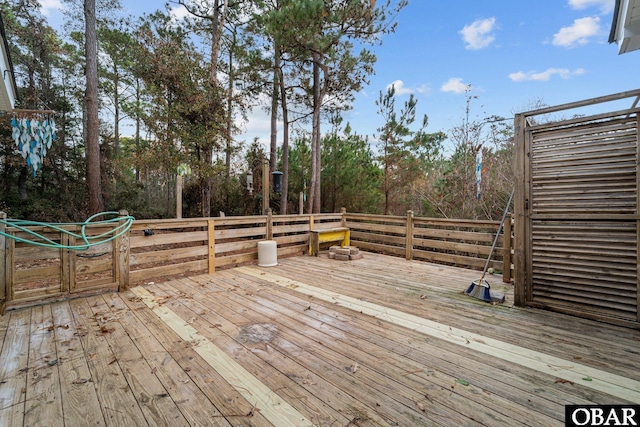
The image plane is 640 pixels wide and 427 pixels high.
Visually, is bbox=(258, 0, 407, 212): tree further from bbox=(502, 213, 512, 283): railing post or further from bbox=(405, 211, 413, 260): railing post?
bbox=(502, 213, 512, 283): railing post

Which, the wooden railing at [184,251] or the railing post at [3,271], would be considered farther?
the wooden railing at [184,251]

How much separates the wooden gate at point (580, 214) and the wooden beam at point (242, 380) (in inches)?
115

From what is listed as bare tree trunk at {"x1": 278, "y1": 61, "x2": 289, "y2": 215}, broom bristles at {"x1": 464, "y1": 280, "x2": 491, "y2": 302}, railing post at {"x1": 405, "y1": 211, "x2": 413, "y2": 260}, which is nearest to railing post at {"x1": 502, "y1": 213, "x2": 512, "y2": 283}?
broom bristles at {"x1": 464, "y1": 280, "x2": 491, "y2": 302}

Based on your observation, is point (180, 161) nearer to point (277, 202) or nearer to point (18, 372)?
point (277, 202)

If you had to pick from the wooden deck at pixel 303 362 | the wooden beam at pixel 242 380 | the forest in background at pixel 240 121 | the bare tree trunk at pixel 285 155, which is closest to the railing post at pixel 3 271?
the wooden deck at pixel 303 362

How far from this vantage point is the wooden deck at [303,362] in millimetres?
1512

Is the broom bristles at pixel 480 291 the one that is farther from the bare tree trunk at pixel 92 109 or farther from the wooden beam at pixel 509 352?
the bare tree trunk at pixel 92 109

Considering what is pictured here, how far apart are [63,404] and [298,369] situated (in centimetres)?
134

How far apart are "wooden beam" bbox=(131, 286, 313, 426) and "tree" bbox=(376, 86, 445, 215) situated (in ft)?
23.7

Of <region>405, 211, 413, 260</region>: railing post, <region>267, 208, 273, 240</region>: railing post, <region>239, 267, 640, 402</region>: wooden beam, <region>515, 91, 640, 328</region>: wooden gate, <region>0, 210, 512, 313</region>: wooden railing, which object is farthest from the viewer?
<region>405, 211, 413, 260</region>: railing post

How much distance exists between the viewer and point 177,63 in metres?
6.46

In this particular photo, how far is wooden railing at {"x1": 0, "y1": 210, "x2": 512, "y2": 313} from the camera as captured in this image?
3090mm

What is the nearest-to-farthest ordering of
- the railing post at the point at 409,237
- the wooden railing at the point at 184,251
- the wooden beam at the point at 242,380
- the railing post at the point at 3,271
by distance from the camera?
the wooden beam at the point at 242,380, the railing post at the point at 3,271, the wooden railing at the point at 184,251, the railing post at the point at 409,237

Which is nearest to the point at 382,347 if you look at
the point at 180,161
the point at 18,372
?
the point at 18,372
